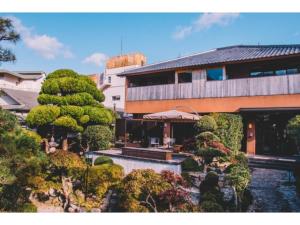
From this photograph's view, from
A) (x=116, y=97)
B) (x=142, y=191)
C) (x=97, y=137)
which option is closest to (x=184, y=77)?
(x=97, y=137)

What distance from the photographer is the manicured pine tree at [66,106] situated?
15.3 m

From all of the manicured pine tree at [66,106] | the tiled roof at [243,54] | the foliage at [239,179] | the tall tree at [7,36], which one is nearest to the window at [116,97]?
the tiled roof at [243,54]

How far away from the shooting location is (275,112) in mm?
14953

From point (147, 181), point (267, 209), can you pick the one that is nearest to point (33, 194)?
point (147, 181)

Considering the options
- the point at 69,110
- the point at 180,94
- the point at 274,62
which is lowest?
the point at 69,110

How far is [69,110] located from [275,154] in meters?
11.3

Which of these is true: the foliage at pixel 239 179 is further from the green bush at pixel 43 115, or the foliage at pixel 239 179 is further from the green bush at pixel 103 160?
the green bush at pixel 43 115

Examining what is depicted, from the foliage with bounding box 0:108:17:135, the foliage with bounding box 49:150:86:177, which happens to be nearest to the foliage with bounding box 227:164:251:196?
the foliage with bounding box 49:150:86:177

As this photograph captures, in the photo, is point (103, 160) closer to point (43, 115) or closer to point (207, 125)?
point (43, 115)

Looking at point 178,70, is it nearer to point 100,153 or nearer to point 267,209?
point 100,153

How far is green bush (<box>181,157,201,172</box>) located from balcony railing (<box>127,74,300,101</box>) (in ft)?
19.1

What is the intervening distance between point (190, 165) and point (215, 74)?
23.7 ft

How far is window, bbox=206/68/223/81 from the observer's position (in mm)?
17062

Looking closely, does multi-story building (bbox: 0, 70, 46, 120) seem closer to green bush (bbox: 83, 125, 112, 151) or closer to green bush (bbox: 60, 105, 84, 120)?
green bush (bbox: 60, 105, 84, 120)
